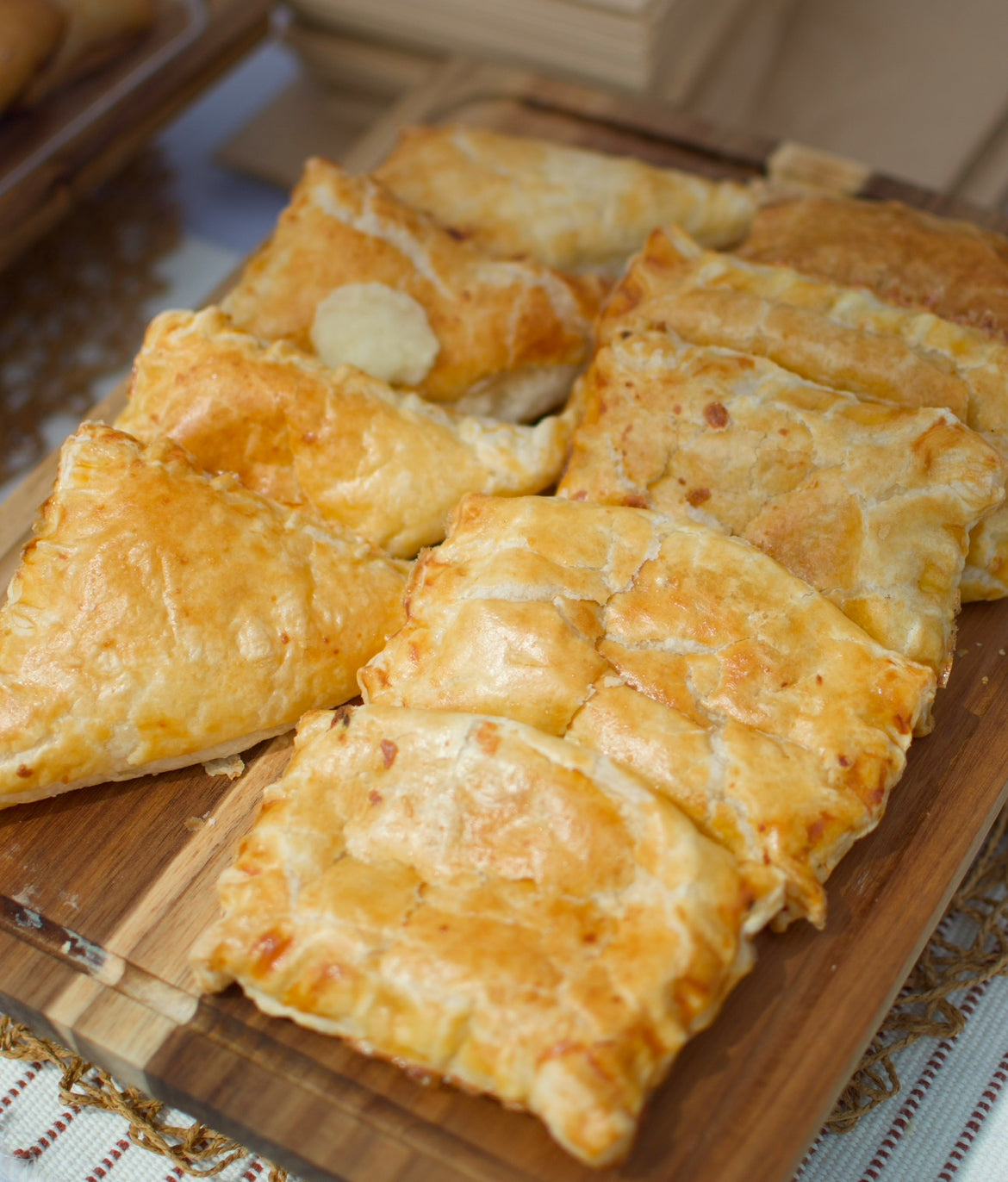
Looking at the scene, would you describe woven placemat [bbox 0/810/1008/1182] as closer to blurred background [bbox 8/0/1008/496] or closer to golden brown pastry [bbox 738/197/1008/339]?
golden brown pastry [bbox 738/197/1008/339]

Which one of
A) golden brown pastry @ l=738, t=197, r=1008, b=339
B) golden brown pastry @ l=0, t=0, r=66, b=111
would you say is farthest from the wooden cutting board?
golden brown pastry @ l=0, t=0, r=66, b=111

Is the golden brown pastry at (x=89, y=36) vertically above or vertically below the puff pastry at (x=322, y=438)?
above

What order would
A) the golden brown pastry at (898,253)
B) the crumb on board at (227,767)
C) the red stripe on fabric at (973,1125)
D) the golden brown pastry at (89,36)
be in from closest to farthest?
the red stripe on fabric at (973,1125) < the crumb on board at (227,767) < the golden brown pastry at (898,253) < the golden brown pastry at (89,36)

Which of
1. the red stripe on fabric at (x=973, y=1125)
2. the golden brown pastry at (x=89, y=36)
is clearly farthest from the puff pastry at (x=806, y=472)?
the golden brown pastry at (x=89, y=36)

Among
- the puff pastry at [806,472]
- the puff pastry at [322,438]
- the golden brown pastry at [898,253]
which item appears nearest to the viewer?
the puff pastry at [806,472]

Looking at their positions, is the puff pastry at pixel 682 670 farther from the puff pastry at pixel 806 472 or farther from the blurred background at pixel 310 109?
the blurred background at pixel 310 109

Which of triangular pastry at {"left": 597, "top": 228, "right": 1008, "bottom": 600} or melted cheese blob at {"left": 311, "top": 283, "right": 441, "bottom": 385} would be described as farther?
melted cheese blob at {"left": 311, "top": 283, "right": 441, "bottom": 385}
